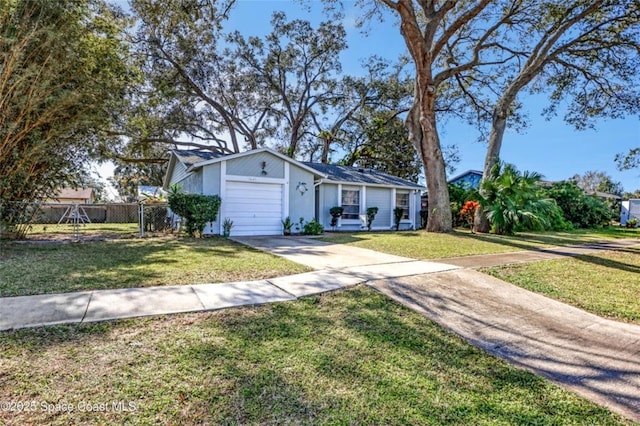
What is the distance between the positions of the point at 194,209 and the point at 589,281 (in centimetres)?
1005

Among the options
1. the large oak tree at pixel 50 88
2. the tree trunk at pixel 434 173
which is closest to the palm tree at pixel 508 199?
the tree trunk at pixel 434 173

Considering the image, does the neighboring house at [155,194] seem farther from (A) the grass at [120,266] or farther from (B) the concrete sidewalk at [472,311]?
(B) the concrete sidewalk at [472,311]

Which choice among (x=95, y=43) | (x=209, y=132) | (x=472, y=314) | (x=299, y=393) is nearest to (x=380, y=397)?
(x=299, y=393)

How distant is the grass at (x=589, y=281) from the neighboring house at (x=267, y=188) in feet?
28.0

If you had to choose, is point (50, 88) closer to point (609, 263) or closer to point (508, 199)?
point (609, 263)

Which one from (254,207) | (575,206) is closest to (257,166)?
(254,207)

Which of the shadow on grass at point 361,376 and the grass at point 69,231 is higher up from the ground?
the grass at point 69,231

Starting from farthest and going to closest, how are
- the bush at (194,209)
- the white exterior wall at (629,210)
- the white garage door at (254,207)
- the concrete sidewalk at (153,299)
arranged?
the white exterior wall at (629,210)
the white garage door at (254,207)
the bush at (194,209)
the concrete sidewalk at (153,299)

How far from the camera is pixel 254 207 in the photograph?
12.4 meters

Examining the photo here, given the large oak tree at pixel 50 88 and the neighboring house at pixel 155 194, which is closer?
the large oak tree at pixel 50 88

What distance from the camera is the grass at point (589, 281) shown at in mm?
4289

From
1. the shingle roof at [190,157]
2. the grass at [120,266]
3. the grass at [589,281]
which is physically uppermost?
the shingle roof at [190,157]

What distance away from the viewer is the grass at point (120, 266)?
4500 mm

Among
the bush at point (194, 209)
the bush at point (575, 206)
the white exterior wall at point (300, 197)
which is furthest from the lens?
the bush at point (575, 206)
